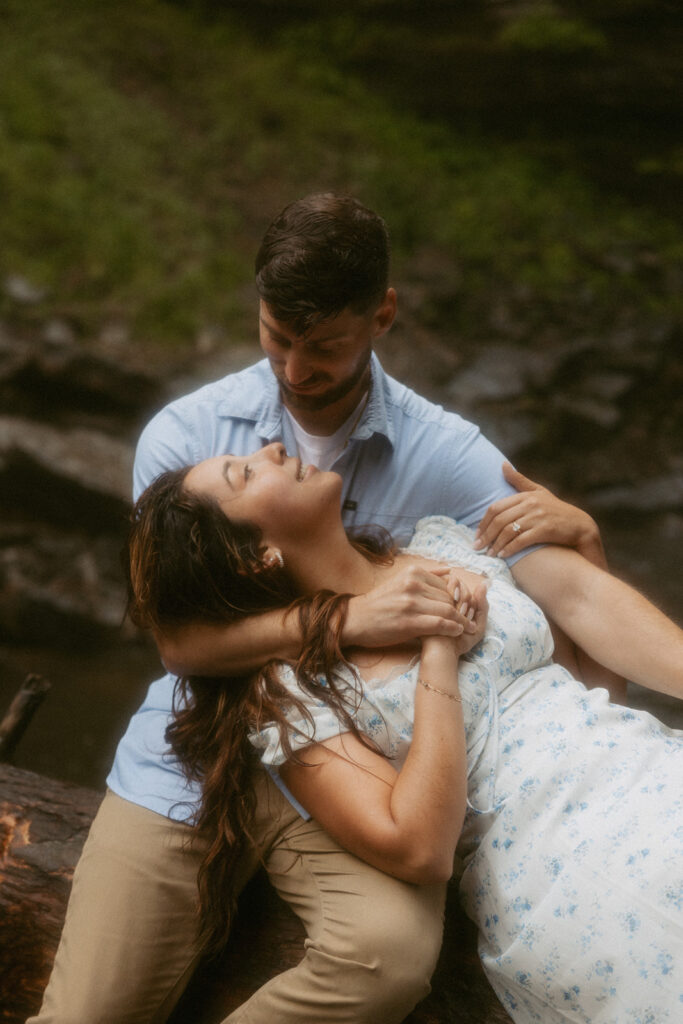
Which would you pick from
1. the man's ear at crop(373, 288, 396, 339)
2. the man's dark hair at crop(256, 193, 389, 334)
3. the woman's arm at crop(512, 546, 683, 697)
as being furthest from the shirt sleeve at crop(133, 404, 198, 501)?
the woman's arm at crop(512, 546, 683, 697)

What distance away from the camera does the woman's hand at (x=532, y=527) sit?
260 cm

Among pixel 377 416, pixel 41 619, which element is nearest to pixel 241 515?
pixel 377 416

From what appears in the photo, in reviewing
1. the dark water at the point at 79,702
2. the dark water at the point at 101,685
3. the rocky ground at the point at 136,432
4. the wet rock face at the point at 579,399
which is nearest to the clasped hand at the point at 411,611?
the dark water at the point at 101,685

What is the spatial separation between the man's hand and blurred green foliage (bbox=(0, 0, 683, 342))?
4.96 metres

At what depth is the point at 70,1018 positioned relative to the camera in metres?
2.15

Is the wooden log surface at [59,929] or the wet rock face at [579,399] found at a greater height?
the wooden log surface at [59,929]

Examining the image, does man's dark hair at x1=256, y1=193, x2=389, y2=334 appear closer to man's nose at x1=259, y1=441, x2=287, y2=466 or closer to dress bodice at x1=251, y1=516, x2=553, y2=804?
man's nose at x1=259, y1=441, x2=287, y2=466

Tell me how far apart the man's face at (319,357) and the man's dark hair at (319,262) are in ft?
0.11

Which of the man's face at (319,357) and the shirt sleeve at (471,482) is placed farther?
the shirt sleeve at (471,482)

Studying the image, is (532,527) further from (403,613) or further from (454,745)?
(454,745)

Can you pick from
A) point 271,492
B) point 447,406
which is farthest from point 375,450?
point 447,406

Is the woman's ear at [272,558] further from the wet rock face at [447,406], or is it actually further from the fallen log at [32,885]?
the wet rock face at [447,406]

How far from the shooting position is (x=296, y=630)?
7.28ft

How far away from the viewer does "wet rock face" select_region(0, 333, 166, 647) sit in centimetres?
600
